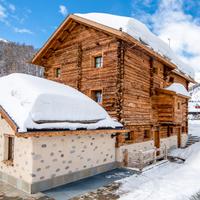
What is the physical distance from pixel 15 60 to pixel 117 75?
56.6m

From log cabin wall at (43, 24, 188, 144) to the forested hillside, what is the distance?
4394 cm

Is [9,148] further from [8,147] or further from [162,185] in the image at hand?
[162,185]

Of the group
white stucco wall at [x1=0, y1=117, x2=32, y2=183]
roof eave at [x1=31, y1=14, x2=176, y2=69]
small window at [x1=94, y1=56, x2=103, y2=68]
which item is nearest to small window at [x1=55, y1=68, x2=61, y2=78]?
roof eave at [x1=31, y1=14, x2=176, y2=69]

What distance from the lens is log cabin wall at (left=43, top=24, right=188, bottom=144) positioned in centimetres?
1526

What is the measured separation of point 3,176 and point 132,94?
30.2ft

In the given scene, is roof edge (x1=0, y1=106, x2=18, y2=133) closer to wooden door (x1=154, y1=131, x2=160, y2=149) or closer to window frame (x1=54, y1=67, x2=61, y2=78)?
window frame (x1=54, y1=67, x2=61, y2=78)

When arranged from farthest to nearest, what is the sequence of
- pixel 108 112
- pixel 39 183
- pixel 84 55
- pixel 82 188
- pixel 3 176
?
pixel 84 55 < pixel 108 112 < pixel 3 176 < pixel 82 188 < pixel 39 183

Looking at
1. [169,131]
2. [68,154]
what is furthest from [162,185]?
[169,131]

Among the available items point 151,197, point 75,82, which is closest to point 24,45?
point 75,82

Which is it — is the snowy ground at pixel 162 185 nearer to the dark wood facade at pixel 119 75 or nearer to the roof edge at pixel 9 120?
the dark wood facade at pixel 119 75

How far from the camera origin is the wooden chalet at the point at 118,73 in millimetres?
15258

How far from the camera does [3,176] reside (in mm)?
11328

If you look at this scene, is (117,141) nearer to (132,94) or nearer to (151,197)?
(132,94)

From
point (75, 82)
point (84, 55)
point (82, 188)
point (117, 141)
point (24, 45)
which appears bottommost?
point (82, 188)
